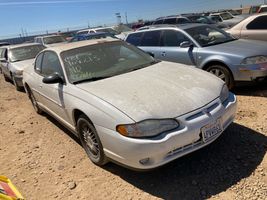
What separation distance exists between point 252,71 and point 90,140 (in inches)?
139

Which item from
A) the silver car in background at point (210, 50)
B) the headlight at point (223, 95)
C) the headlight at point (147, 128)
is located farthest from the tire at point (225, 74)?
the headlight at point (147, 128)

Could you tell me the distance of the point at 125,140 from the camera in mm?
3152

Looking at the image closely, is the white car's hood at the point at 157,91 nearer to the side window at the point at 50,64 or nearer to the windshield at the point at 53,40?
the side window at the point at 50,64

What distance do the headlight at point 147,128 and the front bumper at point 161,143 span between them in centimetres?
5

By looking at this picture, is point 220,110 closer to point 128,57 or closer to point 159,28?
point 128,57

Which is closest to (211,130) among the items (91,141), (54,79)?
(91,141)

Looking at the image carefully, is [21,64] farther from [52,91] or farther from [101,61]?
[101,61]

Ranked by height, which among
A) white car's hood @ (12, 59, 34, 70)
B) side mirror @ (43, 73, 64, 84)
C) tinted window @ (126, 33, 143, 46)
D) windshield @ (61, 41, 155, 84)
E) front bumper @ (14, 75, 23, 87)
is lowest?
front bumper @ (14, 75, 23, 87)

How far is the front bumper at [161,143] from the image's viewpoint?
308 centimetres

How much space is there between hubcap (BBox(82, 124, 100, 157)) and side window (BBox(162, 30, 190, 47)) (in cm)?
393

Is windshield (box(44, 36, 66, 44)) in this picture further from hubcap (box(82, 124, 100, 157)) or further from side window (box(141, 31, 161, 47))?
hubcap (box(82, 124, 100, 157))

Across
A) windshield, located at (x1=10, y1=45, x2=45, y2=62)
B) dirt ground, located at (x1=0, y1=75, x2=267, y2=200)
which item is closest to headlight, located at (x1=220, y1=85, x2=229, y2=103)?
dirt ground, located at (x1=0, y1=75, x2=267, y2=200)

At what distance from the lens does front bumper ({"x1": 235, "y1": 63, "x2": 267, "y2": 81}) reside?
5734 mm

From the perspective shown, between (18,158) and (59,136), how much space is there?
814 millimetres
